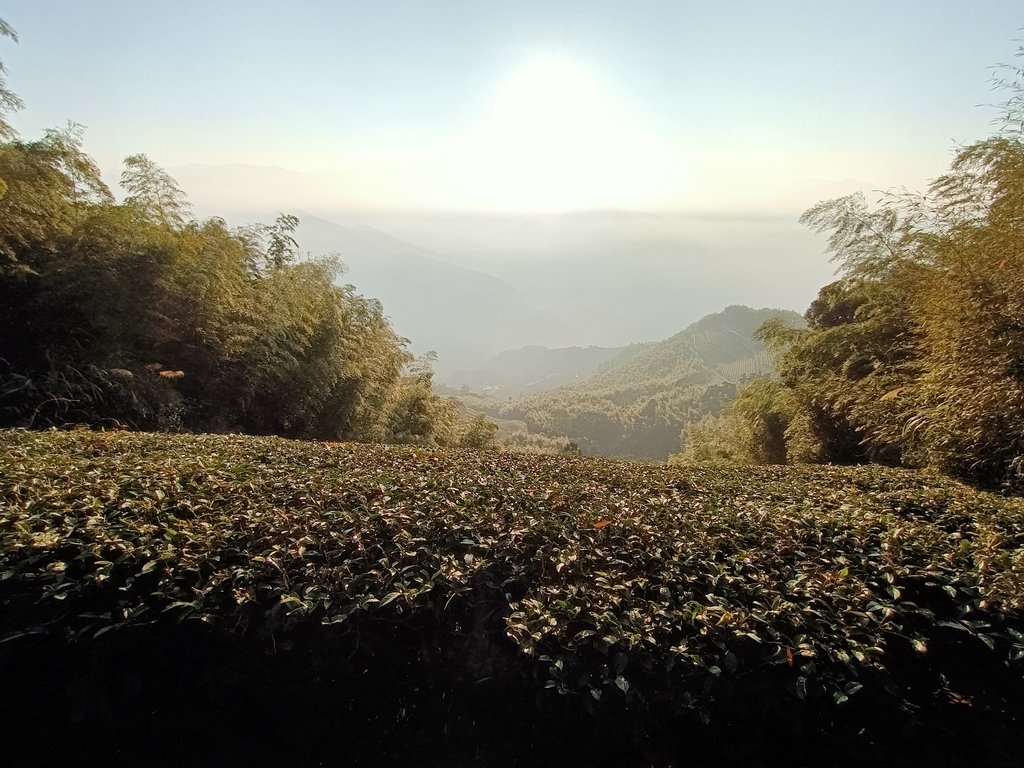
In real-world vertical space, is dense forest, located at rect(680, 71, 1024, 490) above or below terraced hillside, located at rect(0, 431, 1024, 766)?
above

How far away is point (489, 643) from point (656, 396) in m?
65.9

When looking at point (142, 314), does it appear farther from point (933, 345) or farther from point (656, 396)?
point (656, 396)

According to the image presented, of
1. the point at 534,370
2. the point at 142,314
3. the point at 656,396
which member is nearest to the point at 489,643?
the point at 142,314

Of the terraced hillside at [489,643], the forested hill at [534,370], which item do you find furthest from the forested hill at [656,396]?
the forested hill at [534,370]

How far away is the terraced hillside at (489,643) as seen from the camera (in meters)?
1.48

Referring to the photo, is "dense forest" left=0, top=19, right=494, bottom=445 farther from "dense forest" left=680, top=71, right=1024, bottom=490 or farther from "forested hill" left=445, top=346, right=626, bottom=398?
"forested hill" left=445, top=346, right=626, bottom=398

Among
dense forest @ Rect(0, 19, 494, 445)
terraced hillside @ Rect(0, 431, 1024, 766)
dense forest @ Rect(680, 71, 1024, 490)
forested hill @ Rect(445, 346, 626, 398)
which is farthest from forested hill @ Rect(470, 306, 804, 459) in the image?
forested hill @ Rect(445, 346, 626, 398)

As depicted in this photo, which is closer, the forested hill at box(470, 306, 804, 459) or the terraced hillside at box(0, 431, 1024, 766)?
the terraced hillside at box(0, 431, 1024, 766)

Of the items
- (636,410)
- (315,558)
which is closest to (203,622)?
(315,558)

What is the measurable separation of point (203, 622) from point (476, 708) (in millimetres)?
882

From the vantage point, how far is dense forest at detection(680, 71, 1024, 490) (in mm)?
3451

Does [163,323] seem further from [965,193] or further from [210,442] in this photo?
[965,193]

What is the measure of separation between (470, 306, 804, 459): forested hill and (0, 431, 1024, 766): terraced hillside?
3579cm

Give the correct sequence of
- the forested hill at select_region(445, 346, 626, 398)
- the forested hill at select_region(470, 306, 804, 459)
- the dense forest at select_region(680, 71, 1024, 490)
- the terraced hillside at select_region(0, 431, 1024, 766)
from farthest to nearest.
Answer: the forested hill at select_region(445, 346, 626, 398) < the forested hill at select_region(470, 306, 804, 459) < the dense forest at select_region(680, 71, 1024, 490) < the terraced hillside at select_region(0, 431, 1024, 766)
